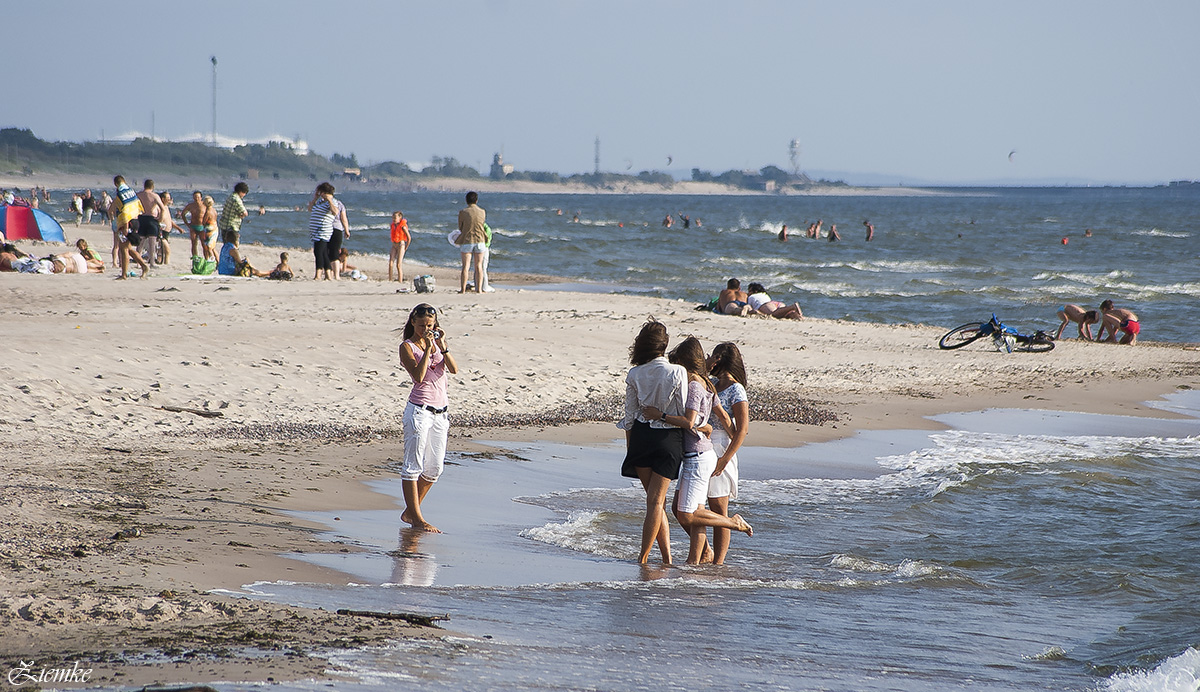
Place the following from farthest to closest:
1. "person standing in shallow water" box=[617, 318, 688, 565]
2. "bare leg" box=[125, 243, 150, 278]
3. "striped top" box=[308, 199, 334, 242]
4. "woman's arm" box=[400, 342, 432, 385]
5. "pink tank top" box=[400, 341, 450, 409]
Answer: "bare leg" box=[125, 243, 150, 278], "striped top" box=[308, 199, 334, 242], "pink tank top" box=[400, 341, 450, 409], "woman's arm" box=[400, 342, 432, 385], "person standing in shallow water" box=[617, 318, 688, 565]

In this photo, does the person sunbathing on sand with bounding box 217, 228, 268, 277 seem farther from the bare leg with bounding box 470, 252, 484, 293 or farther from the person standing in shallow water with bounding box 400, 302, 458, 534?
the person standing in shallow water with bounding box 400, 302, 458, 534

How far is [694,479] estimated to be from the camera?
5816 millimetres

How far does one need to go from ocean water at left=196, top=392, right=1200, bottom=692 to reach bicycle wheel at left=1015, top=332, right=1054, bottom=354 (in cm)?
675

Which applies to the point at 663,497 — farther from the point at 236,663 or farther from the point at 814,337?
the point at 814,337

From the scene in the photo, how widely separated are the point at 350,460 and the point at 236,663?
450 centimetres

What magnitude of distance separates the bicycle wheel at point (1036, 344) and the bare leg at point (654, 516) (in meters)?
12.1

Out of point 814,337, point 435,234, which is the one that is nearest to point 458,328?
point 814,337

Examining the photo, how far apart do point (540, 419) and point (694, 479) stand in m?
4.58

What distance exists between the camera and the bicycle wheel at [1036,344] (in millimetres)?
16500

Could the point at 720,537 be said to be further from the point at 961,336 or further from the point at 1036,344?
the point at 1036,344

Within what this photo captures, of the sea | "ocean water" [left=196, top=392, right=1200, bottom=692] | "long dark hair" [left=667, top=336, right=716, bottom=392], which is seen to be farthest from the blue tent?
"long dark hair" [left=667, top=336, right=716, bottom=392]

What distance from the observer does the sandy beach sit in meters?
4.20

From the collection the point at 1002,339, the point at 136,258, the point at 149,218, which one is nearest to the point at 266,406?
the point at 136,258

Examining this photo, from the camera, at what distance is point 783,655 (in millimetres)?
4578
